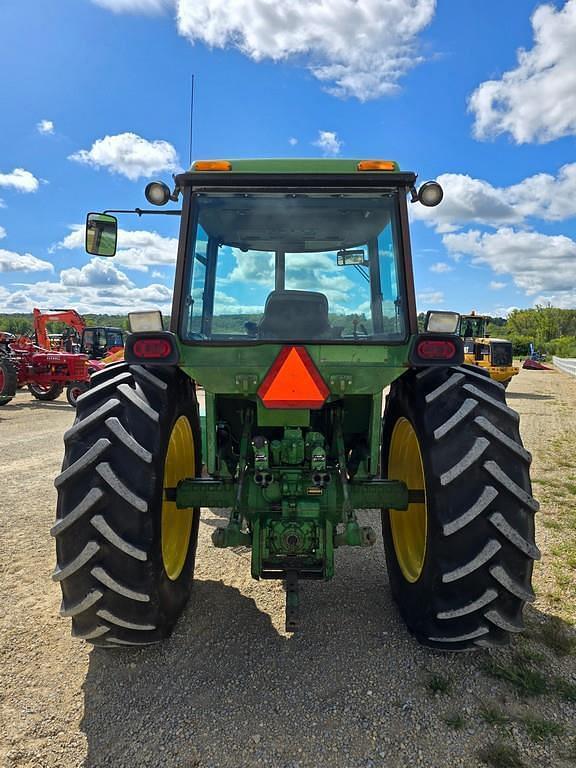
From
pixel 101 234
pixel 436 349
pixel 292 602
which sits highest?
pixel 101 234

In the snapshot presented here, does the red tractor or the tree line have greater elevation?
the tree line

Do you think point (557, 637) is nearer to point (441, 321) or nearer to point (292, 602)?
point (292, 602)

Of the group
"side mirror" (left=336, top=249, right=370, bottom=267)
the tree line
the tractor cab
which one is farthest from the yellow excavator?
the tree line

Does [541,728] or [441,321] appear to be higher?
[441,321]

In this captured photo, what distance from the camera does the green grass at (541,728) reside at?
2107mm

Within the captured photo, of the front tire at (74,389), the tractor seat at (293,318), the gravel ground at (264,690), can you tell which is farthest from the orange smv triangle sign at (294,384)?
the front tire at (74,389)

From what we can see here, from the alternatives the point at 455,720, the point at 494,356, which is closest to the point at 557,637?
the point at 455,720

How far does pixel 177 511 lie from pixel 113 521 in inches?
35.3

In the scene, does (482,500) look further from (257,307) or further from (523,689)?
(257,307)

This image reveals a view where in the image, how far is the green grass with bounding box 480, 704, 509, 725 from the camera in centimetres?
220

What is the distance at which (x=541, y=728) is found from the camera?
7.00 feet

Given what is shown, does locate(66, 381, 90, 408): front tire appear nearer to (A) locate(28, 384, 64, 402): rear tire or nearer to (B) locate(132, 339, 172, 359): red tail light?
(A) locate(28, 384, 64, 402): rear tire

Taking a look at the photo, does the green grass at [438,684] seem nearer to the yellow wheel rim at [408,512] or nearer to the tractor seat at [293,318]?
the yellow wheel rim at [408,512]

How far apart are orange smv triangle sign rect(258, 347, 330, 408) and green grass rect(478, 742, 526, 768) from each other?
1.57m
